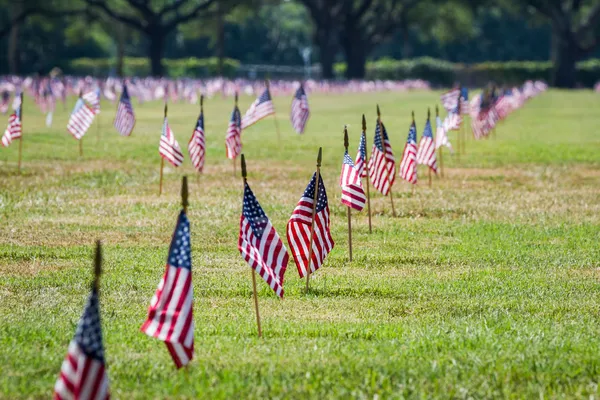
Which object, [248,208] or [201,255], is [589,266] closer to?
[201,255]

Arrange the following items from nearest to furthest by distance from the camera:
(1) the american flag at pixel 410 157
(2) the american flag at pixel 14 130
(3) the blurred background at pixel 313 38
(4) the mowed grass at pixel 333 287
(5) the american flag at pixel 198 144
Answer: (4) the mowed grass at pixel 333 287
(1) the american flag at pixel 410 157
(5) the american flag at pixel 198 144
(2) the american flag at pixel 14 130
(3) the blurred background at pixel 313 38

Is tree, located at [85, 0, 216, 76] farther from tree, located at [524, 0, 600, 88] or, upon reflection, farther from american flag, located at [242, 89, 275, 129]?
american flag, located at [242, 89, 275, 129]

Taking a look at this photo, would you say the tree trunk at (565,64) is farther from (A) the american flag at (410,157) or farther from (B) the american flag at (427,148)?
(A) the american flag at (410,157)

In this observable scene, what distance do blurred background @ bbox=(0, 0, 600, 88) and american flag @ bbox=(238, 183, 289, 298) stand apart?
7825cm

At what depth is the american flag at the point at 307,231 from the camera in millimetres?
12070

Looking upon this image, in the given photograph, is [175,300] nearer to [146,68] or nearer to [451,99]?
[451,99]

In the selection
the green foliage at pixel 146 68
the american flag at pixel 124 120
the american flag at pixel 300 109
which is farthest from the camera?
the green foliage at pixel 146 68

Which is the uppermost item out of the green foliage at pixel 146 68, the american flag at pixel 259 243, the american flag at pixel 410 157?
the green foliage at pixel 146 68

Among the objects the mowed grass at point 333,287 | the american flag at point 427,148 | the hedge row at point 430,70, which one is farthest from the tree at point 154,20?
the american flag at point 427,148

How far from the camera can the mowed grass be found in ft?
27.9

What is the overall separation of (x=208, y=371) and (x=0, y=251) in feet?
22.2

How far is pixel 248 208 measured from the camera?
9742 mm

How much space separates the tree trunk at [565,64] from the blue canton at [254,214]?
3633 inches

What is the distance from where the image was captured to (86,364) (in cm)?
656
